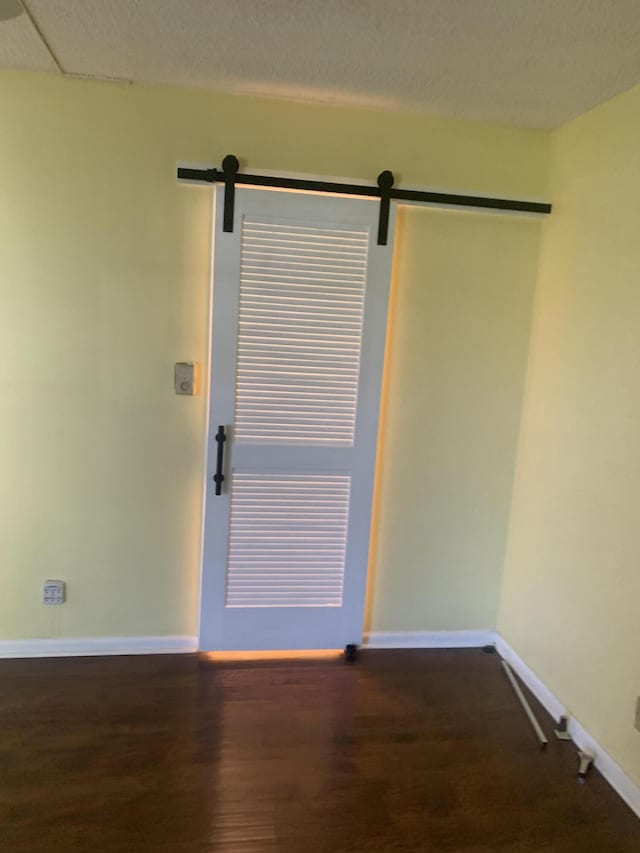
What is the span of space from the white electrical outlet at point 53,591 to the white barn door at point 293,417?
0.62 meters

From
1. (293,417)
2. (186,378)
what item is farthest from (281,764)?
(186,378)

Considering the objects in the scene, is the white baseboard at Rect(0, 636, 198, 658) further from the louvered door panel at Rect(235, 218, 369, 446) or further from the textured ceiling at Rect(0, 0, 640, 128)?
the textured ceiling at Rect(0, 0, 640, 128)

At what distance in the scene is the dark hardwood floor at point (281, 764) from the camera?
6.02 feet

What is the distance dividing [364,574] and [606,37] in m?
2.21

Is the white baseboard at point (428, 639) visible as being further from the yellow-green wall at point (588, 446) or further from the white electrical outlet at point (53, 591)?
the white electrical outlet at point (53, 591)

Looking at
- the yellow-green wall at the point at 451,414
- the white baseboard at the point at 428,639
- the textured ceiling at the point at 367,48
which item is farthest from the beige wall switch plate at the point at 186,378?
the white baseboard at the point at 428,639

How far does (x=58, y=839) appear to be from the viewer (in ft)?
5.78

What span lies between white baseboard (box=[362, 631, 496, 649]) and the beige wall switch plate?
144 centimetres

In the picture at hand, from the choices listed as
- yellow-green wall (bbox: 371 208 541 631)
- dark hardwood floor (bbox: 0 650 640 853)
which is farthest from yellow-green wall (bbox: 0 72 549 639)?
dark hardwood floor (bbox: 0 650 640 853)

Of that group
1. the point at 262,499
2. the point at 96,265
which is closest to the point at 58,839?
the point at 262,499

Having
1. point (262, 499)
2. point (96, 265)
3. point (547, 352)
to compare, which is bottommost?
point (262, 499)

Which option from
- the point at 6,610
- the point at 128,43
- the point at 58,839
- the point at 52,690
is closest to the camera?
the point at 58,839

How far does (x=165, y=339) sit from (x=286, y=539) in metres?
1.03

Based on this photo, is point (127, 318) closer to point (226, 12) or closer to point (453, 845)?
point (226, 12)
